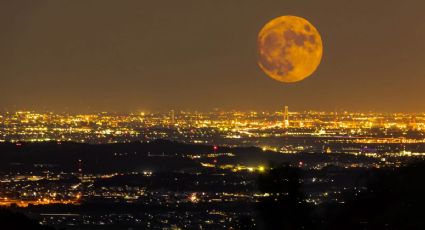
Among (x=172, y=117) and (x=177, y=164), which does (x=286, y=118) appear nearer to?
(x=172, y=117)

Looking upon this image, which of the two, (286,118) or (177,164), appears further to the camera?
(286,118)

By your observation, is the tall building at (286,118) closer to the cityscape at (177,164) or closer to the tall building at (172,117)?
the cityscape at (177,164)

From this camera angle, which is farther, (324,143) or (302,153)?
(324,143)

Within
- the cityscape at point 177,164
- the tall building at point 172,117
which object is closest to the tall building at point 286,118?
the cityscape at point 177,164

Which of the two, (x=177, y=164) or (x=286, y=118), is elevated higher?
(x=286, y=118)

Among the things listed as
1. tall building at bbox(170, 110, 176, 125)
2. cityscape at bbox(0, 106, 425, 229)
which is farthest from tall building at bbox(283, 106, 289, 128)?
tall building at bbox(170, 110, 176, 125)

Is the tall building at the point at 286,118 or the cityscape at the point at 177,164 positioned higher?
the tall building at the point at 286,118

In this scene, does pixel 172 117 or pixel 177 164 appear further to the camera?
pixel 172 117

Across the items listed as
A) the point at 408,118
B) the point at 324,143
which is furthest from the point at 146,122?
the point at 324,143

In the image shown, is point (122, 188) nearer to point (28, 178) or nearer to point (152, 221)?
point (28, 178)

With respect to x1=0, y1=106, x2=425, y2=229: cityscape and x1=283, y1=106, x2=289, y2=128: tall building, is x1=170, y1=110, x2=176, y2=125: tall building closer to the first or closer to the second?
x1=0, y1=106, x2=425, y2=229: cityscape

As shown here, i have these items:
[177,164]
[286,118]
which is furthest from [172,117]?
[177,164]
